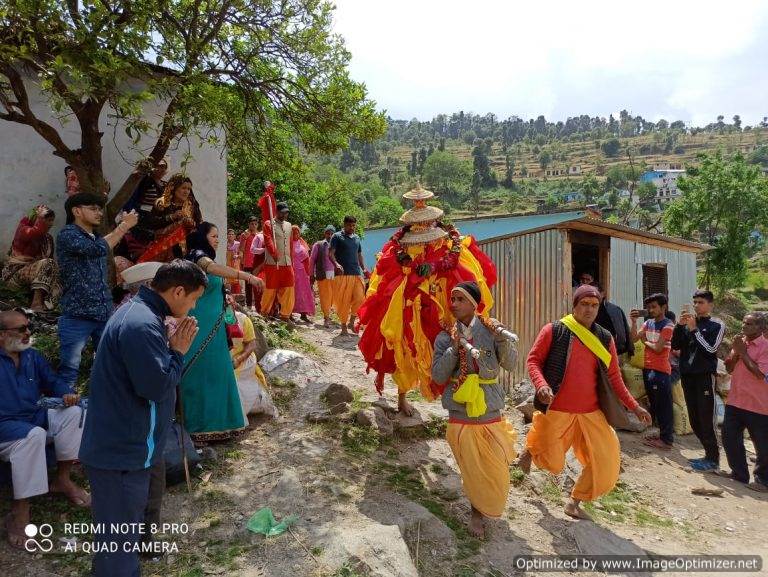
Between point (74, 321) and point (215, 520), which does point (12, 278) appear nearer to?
point (74, 321)

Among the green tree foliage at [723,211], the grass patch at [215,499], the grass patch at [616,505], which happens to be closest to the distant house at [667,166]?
the green tree foliage at [723,211]

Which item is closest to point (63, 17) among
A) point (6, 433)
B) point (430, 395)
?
point (6, 433)

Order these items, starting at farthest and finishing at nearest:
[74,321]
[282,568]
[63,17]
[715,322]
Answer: [715,322]
[63,17]
[74,321]
[282,568]

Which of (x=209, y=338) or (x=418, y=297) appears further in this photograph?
(x=418, y=297)

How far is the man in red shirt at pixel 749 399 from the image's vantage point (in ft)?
20.7

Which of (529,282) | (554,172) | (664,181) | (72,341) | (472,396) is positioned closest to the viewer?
(472,396)

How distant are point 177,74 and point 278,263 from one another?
12.2 feet

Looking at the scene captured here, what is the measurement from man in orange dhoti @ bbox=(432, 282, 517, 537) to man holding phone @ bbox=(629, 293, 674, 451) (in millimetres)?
4347

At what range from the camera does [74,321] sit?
4367 mm

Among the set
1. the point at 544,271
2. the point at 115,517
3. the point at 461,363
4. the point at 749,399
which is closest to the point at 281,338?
the point at 544,271

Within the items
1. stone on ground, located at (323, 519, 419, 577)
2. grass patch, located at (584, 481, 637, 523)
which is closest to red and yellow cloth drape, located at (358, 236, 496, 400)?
stone on ground, located at (323, 519, 419, 577)

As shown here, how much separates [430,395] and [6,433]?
335 centimetres

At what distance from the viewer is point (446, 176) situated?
269ft

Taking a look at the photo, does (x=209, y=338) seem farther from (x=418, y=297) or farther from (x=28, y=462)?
(x=418, y=297)
